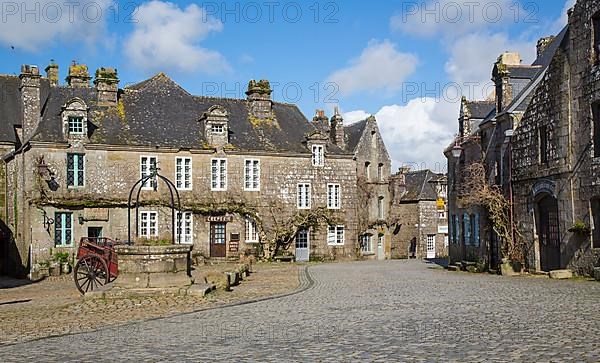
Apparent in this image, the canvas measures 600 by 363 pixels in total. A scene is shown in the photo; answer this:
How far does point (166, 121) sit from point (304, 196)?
27.6 feet

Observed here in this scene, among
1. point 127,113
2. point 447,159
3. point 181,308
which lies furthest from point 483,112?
point 181,308

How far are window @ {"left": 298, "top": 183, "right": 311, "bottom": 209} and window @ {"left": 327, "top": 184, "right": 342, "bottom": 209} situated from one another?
1.27m

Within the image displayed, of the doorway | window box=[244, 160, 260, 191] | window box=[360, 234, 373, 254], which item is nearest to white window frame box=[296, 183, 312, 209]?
window box=[244, 160, 260, 191]

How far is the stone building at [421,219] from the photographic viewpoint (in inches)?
1937

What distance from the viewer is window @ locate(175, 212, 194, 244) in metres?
34.5

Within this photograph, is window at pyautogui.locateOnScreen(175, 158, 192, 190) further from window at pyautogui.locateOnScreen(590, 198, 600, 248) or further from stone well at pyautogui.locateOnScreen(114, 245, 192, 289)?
window at pyautogui.locateOnScreen(590, 198, 600, 248)

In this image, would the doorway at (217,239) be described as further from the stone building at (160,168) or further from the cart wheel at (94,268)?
the cart wheel at (94,268)

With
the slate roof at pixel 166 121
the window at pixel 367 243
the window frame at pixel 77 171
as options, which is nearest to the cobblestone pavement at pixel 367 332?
the window frame at pixel 77 171

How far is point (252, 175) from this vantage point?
36.6m

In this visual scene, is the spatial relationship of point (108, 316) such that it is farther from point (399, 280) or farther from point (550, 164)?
point (550, 164)

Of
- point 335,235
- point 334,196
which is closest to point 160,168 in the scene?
point 334,196

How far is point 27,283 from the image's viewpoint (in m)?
28.0

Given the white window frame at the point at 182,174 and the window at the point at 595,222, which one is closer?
the window at the point at 595,222

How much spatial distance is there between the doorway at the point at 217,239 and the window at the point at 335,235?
620 cm
